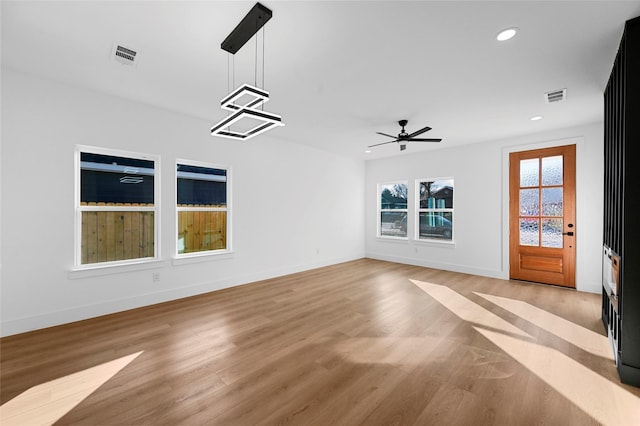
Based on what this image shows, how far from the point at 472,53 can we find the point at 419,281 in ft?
12.6

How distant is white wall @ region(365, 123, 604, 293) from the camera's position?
455 centimetres

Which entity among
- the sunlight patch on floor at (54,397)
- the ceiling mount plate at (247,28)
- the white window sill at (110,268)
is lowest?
the sunlight patch on floor at (54,397)

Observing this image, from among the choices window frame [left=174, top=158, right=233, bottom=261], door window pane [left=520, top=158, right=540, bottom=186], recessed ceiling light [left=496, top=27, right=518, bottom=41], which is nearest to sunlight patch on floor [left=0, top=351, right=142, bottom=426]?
window frame [left=174, top=158, right=233, bottom=261]

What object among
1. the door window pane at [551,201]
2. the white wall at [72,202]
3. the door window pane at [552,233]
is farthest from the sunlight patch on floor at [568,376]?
the white wall at [72,202]

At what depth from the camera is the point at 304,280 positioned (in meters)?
5.29

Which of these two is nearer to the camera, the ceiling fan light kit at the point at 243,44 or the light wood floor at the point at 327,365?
the light wood floor at the point at 327,365

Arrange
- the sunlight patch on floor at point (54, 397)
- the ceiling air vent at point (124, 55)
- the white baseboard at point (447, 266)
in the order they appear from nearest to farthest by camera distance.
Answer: the sunlight patch on floor at point (54, 397) → the ceiling air vent at point (124, 55) → the white baseboard at point (447, 266)

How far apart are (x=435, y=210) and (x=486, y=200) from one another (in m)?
1.12

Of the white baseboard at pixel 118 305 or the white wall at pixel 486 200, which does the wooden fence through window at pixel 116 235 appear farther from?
the white wall at pixel 486 200

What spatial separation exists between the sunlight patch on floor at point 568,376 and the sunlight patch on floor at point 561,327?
7cm

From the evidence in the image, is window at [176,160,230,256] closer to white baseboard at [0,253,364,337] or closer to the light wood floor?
white baseboard at [0,253,364,337]

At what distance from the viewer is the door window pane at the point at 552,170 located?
488 centimetres


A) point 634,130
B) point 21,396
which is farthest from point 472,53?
point 21,396

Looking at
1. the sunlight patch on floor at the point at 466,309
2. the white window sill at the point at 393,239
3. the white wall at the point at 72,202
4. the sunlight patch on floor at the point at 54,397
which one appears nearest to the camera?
the sunlight patch on floor at the point at 54,397
